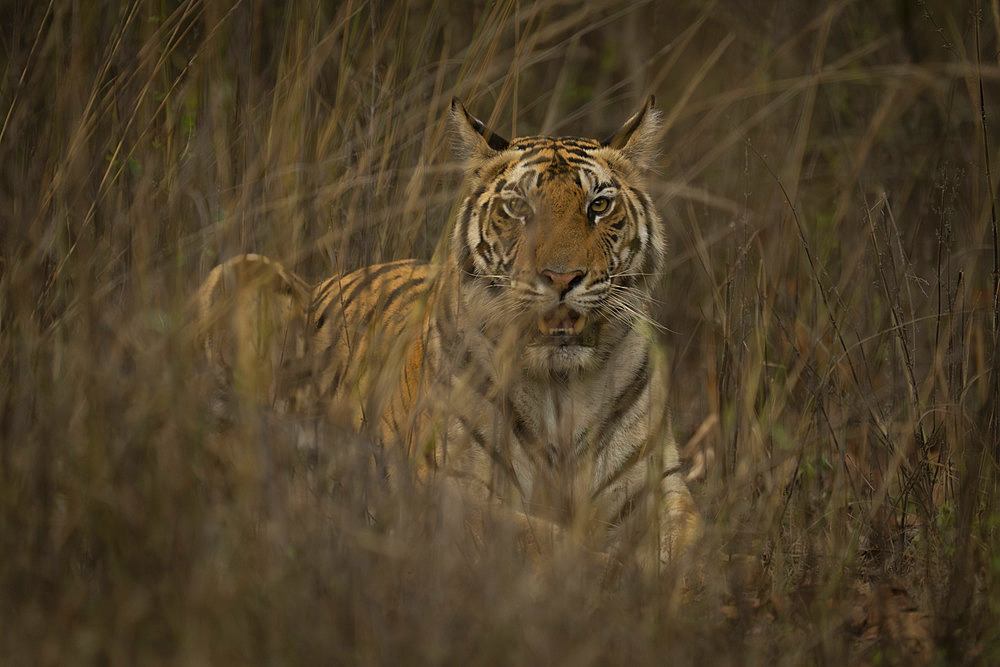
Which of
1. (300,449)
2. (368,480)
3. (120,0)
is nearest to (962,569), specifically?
(368,480)

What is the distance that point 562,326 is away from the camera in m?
3.10

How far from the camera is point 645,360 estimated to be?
11.0 ft

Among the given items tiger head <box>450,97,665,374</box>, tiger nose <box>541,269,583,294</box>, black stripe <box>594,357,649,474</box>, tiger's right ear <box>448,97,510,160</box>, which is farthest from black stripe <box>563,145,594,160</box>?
black stripe <box>594,357,649,474</box>

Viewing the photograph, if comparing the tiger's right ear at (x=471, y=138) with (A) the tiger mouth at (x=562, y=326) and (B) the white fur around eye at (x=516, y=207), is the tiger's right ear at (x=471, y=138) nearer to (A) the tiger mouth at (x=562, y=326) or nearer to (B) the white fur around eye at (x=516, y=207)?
(B) the white fur around eye at (x=516, y=207)

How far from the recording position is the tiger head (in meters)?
3.05

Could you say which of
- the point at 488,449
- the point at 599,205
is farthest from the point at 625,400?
the point at 599,205

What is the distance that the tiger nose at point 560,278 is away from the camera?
2.98 m

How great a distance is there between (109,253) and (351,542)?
1074 mm

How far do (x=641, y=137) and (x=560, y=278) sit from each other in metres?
0.81

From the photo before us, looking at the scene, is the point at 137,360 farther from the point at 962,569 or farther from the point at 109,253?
the point at 962,569

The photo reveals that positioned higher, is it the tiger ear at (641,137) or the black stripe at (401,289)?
the tiger ear at (641,137)

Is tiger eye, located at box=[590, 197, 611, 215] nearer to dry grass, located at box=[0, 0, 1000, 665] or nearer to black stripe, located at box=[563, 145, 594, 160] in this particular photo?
black stripe, located at box=[563, 145, 594, 160]

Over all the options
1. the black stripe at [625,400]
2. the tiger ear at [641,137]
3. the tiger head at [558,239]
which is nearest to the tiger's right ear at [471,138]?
the tiger head at [558,239]

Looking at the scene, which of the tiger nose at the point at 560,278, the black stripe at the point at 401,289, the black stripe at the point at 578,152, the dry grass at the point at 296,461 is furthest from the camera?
the black stripe at the point at 401,289
